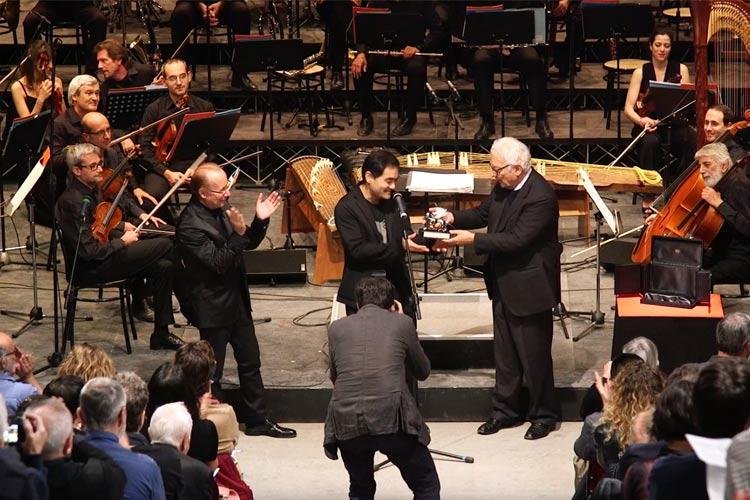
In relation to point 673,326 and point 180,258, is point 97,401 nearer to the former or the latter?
Answer: point 180,258

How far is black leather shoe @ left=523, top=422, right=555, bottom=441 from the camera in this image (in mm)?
8547

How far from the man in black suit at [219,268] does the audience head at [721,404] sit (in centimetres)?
398

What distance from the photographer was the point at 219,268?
8234mm

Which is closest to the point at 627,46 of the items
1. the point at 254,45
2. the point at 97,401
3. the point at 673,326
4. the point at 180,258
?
the point at 254,45

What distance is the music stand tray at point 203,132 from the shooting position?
995 centimetres

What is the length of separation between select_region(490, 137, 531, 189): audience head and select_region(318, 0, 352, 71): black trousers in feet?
17.0

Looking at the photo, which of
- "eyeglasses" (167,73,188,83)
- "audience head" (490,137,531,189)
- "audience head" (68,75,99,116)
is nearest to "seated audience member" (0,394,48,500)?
"audience head" (490,137,531,189)

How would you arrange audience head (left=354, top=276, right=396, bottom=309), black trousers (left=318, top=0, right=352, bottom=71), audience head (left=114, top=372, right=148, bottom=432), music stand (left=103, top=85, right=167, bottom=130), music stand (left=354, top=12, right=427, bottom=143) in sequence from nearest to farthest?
audience head (left=114, top=372, right=148, bottom=432)
audience head (left=354, top=276, right=396, bottom=309)
music stand (left=103, top=85, right=167, bottom=130)
music stand (left=354, top=12, right=427, bottom=143)
black trousers (left=318, top=0, right=352, bottom=71)

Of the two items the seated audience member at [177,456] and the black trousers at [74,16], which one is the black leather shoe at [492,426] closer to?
the seated audience member at [177,456]

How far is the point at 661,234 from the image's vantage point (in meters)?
9.14

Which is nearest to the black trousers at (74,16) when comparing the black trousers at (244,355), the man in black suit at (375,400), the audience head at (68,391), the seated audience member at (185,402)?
the black trousers at (244,355)

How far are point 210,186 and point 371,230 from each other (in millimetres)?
927

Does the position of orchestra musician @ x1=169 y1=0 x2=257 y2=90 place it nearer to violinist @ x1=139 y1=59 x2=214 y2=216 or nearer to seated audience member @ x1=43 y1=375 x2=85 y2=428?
violinist @ x1=139 y1=59 x2=214 y2=216

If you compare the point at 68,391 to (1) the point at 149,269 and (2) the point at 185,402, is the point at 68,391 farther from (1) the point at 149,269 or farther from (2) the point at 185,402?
(1) the point at 149,269
